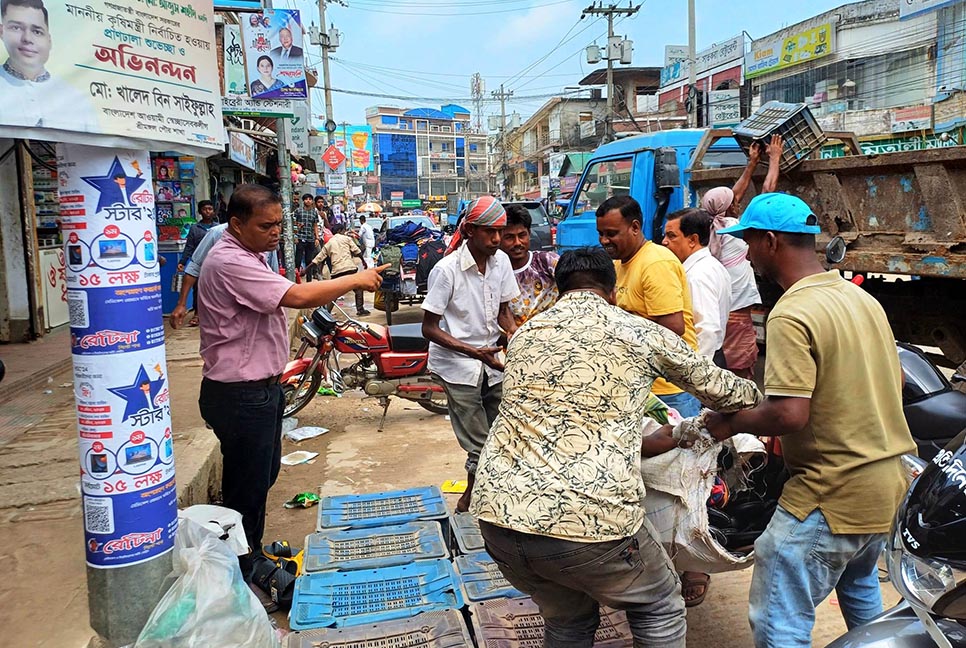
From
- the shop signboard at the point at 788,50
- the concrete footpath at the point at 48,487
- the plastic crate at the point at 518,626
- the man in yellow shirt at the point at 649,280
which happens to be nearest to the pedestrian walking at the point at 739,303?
the man in yellow shirt at the point at 649,280

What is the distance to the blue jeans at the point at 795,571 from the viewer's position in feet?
6.97

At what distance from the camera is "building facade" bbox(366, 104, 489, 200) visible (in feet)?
290

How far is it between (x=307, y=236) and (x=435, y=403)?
1069cm

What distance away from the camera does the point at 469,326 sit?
13.1ft

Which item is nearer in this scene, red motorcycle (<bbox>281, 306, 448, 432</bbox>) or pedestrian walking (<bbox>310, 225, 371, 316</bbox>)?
red motorcycle (<bbox>281, 306, 448, 432</bbox>)

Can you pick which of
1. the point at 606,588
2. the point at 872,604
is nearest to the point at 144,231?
the point at 606,588

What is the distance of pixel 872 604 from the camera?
237 centimetres

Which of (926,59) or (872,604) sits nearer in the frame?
(872,604)

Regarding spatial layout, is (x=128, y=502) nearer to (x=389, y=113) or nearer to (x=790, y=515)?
(x=790, y=515)

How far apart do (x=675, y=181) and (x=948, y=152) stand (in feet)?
9.51

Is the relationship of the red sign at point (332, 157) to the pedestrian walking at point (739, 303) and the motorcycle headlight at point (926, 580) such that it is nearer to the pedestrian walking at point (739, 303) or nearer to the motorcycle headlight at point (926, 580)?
the pedestrian walking at point (739, 303)

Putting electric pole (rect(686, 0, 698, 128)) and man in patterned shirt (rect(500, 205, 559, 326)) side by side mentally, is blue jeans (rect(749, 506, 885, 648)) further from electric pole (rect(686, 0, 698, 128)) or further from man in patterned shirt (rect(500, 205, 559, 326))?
electric pole (rect(686, 0, 698, 128))


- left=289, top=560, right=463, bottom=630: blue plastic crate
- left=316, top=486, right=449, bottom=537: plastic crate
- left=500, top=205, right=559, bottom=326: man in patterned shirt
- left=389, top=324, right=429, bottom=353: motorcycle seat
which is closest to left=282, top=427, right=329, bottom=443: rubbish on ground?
left=389, top=324, right=429, bottom=353: motorcycle seat

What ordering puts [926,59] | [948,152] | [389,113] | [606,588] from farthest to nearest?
1. [389,113]
2. [926,59]
3. [948,152]
4. [606,588]
